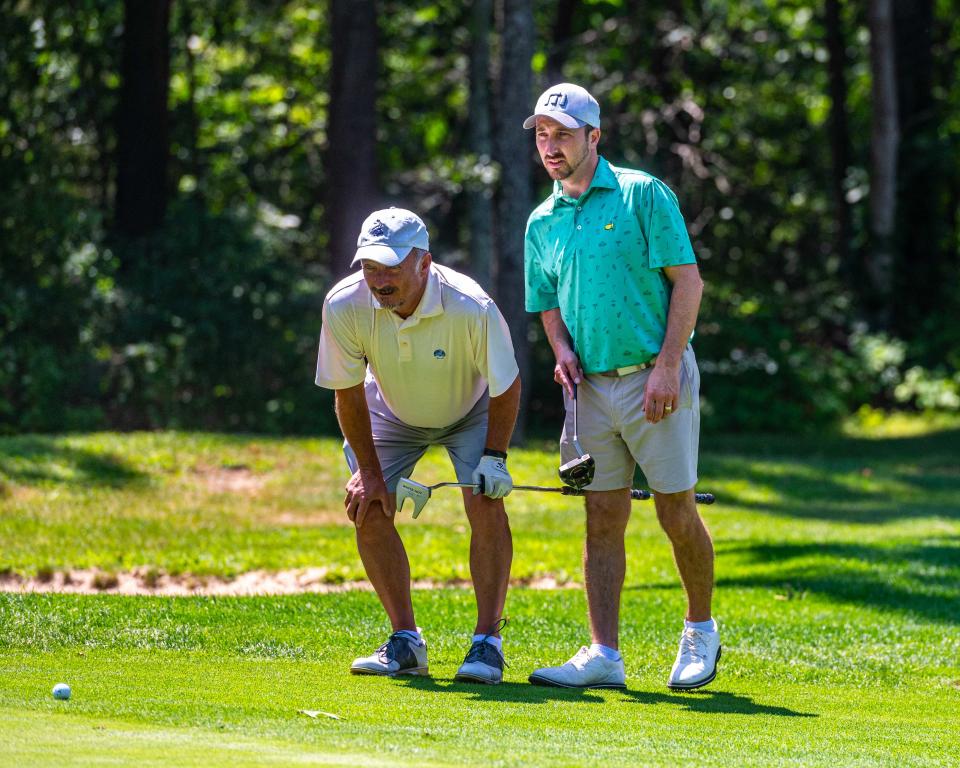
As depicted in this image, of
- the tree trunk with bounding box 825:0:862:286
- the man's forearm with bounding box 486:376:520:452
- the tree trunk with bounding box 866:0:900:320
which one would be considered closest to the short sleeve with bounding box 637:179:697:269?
the man's forearm with bounding box 486:376:520:452

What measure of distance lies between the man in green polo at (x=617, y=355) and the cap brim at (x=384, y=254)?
0.73 m

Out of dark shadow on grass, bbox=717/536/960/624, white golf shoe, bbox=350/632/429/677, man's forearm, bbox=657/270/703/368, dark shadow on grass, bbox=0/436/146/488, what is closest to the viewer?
man's forearm, bbox=657/270/703/368

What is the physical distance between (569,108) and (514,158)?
1247 centimetres

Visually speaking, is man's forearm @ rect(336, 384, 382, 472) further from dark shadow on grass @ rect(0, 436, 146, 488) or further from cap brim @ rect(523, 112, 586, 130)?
dark shadow on grass @ rect(0, 436, 146, 488)

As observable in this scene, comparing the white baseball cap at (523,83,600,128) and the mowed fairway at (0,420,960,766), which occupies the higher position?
the white baseball cap at (523,83,600,128)

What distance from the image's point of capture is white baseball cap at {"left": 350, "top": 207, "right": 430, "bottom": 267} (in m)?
6.09

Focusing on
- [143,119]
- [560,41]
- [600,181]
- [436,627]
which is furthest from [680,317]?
[560,41]

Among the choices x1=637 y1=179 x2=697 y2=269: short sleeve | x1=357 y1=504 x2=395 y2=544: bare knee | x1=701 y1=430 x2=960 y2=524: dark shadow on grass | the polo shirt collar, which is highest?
the polo shirt collar

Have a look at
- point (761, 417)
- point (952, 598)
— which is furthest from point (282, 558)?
point (761, 417)

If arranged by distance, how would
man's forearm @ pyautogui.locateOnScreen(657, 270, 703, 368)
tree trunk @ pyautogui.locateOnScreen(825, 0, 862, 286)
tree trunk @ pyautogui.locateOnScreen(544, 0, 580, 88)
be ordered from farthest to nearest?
tree trunk @ pyautogui.locateOnScreen(825, 0, 862, 286) < tree trunk @ pyautogui.locateOnScreen(544, 0, 580, 88) < man's forearm @ pyautogui.locateOnScreen(657, 270, 703, 368)

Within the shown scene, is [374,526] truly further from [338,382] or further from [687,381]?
[687,381]

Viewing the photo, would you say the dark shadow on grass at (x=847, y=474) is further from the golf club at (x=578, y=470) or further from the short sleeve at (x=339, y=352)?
the short sleeve at (x=339, y=352)

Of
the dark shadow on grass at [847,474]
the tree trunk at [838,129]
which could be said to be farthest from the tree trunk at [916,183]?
the dark shadow on grass at [847,474]

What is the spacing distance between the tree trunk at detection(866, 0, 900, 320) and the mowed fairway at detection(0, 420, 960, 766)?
7.45m
